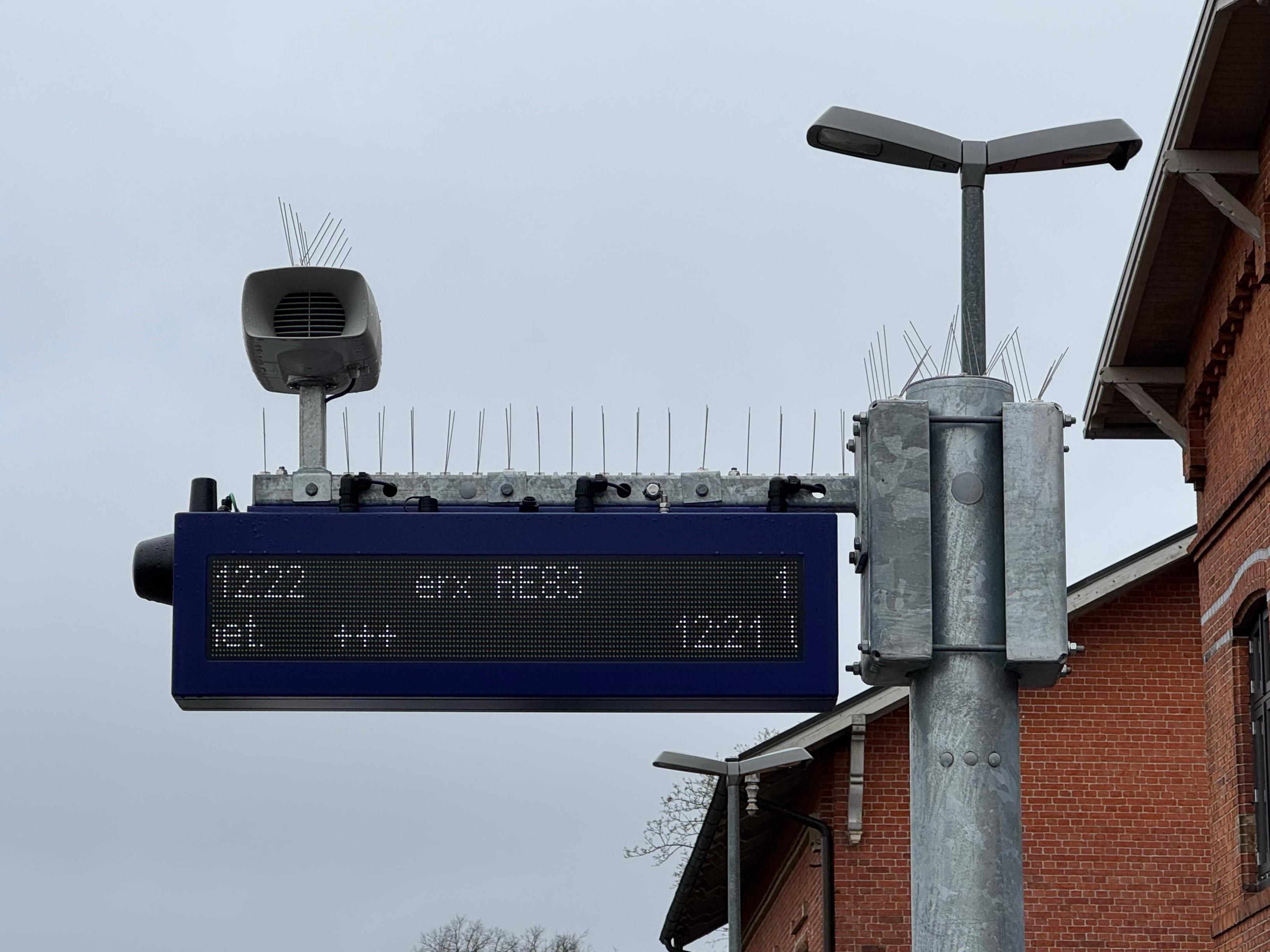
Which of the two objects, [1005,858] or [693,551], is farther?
[693,551]

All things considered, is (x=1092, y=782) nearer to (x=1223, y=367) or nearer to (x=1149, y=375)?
(x=1149, y=375)

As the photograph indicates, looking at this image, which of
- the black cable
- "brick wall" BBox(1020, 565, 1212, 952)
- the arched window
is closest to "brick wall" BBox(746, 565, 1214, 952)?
"brick wall" BBox(1020, 565, 1212, 952)

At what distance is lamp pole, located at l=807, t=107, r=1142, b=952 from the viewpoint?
15.2 ft

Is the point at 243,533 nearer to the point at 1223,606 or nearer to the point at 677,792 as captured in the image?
the point at 1223,606

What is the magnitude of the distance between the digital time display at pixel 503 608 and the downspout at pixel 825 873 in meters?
15.7

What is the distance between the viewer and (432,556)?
5.73 m

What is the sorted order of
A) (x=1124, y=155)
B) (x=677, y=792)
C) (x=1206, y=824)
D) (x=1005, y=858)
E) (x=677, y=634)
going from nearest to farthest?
(x=1005, y=858)
(x=677, y=634)
(x=1124, y=155)
(x=1206, y=824)
(x=677, y=792)

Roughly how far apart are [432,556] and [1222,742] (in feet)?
31.3

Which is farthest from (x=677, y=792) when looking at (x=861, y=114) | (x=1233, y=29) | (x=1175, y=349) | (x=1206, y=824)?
(x=861, y=114)

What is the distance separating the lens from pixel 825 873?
824 inches

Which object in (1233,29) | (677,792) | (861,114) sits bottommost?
(677,792)

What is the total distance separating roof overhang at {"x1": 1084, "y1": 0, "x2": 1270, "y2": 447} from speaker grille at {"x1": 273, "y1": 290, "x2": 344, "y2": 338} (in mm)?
6669

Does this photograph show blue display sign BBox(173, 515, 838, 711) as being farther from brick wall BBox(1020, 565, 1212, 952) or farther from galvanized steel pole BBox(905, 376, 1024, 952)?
brick wall BBox(1020, 565, 1212, 952)

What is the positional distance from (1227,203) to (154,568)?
28.0 ft
